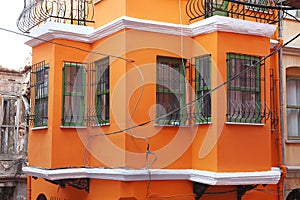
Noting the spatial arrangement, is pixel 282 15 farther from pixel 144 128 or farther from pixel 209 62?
pixel 144 128

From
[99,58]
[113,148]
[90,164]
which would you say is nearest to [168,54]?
[99,58]

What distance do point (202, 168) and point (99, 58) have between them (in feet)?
10.8

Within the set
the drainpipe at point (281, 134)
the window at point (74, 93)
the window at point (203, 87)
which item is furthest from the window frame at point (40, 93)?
the drainpipe at point (281, 134)

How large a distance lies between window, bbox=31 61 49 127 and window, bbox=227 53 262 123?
4144 millimetres

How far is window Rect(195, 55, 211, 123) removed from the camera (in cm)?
988

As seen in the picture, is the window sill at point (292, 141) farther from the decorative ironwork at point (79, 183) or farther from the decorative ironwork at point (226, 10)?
the decorative ironwork at point (79, 183)

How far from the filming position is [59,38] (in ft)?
34.8

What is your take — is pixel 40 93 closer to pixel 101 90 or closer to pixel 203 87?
pixel 101 90

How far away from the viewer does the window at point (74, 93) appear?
34.7 feet

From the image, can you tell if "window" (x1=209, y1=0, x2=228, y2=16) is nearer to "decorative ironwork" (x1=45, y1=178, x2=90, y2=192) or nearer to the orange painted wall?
the orange painted wall

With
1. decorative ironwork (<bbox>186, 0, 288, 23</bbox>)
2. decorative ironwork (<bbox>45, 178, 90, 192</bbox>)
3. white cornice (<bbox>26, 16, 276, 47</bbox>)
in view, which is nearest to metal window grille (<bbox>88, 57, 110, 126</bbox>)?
white cornice (<bbox>26, 16, 276, 47</bbox>)

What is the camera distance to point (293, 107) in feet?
39.9

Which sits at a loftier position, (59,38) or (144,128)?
(59,38)

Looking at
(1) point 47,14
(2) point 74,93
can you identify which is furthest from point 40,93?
(1) point 47,14
